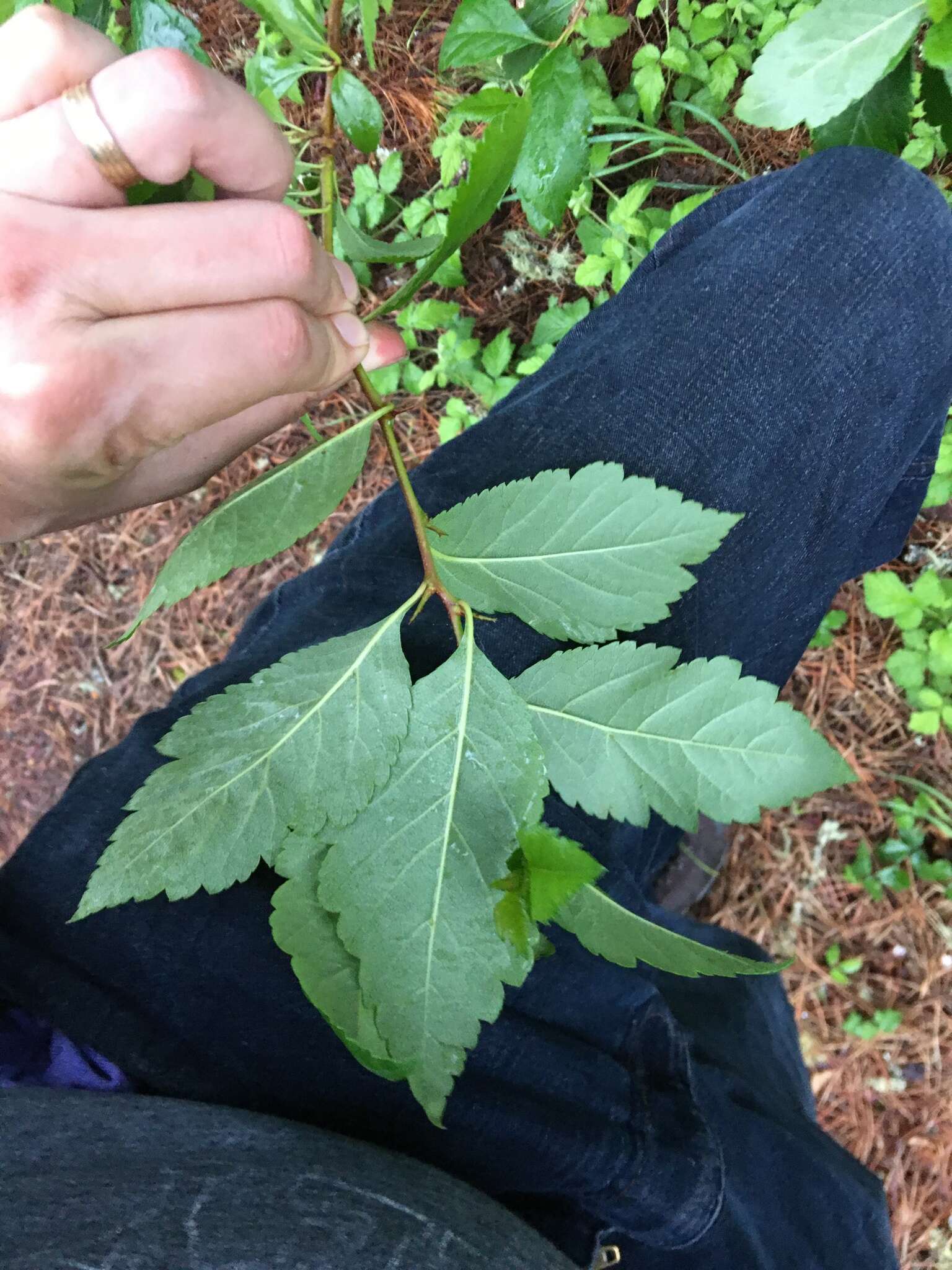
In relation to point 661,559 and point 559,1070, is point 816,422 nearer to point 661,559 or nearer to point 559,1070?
point 661,559

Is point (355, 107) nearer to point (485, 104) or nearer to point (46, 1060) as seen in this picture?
point (485, 104)

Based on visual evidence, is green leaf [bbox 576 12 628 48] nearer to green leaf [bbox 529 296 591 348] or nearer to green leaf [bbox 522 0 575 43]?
green leaf [bbox 522 0 575 43]

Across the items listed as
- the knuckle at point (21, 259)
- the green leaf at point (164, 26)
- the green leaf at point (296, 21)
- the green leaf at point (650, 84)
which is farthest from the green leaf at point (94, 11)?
the green leaf at point (650, 84)

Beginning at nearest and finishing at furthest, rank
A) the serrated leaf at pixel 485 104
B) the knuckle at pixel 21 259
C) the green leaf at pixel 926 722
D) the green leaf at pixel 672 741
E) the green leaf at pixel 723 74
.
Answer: the knuckle at pixel 21 259 < the green leaf at pixel 672 741 < the serrated leaf at pixel 485 104 < the green leaf at pixel 723 74 < the green leaf at pixel 926 722

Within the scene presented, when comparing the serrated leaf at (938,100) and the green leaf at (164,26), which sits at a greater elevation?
Result: the green leaf at (164,26)

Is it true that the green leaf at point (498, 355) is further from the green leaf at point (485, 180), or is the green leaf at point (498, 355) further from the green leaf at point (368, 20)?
the green leaf at point (485, 180)

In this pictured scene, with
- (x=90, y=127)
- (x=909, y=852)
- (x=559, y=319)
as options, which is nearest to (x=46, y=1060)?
(x=90, y=127)
